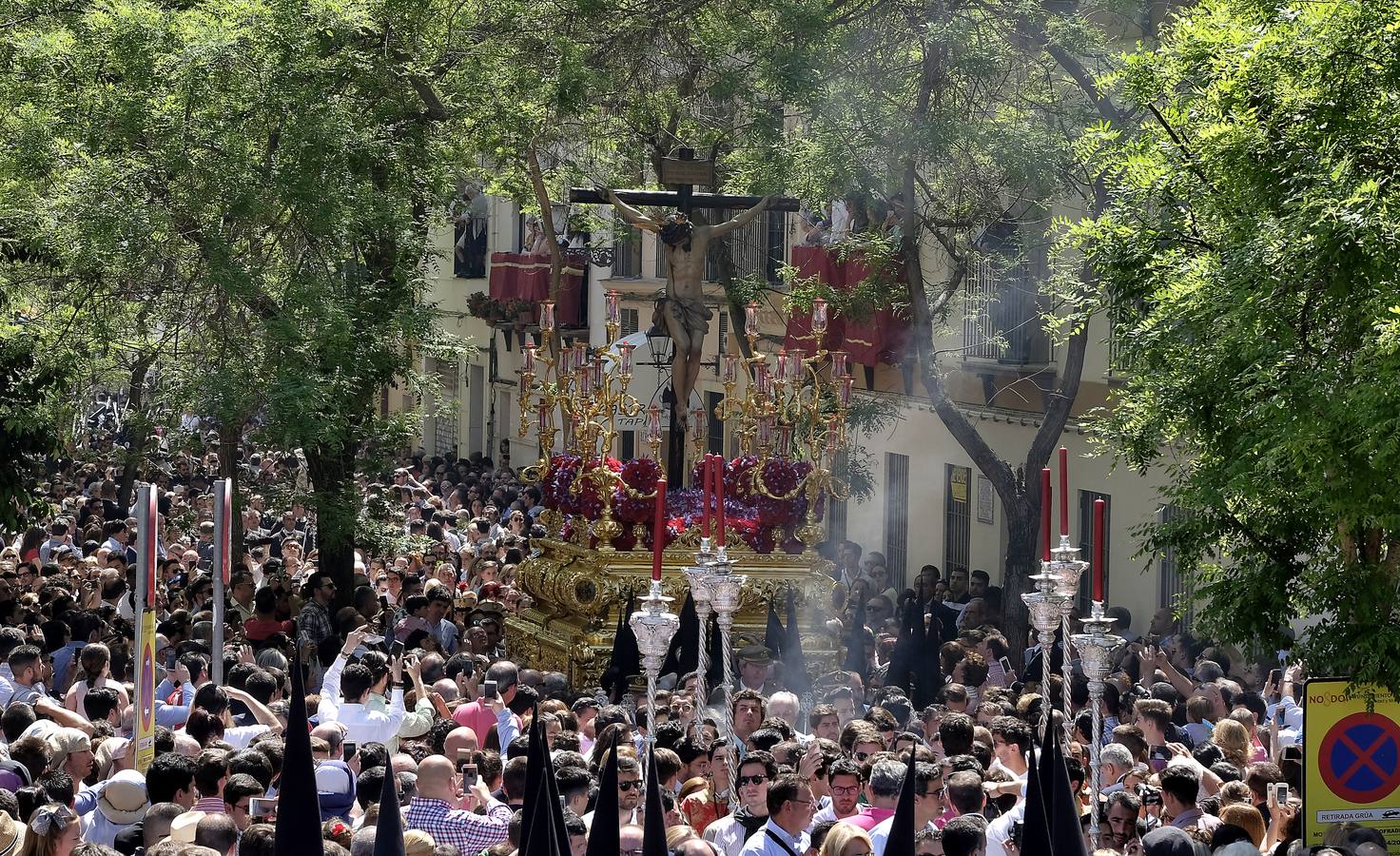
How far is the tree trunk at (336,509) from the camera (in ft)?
57.6

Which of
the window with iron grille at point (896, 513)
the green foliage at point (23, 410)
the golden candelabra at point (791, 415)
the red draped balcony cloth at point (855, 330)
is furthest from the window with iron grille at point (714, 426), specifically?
the green foliage at point (23, 410)

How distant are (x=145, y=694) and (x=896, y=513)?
1870 cm

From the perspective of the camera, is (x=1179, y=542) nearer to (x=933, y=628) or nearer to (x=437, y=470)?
(x=933, y=628)

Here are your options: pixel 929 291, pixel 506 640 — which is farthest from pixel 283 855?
pixel 929 291

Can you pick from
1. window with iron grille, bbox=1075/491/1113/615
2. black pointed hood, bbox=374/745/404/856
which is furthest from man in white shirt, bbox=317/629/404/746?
window with iron grille, bbox=1075/491/1113/615

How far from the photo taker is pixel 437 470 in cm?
3512

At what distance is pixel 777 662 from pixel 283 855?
791 cm

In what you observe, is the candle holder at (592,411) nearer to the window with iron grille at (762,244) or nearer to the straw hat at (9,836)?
the straw hat at (9,836)

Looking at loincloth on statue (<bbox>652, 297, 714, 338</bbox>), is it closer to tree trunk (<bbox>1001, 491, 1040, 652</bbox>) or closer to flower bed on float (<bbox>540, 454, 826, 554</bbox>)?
flower bed on float (<bbox>540, 454, 826, 554</bbox>)

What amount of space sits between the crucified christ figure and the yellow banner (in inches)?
296

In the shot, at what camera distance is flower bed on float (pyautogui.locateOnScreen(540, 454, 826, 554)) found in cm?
1473

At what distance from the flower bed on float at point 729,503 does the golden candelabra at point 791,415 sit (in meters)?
0.04

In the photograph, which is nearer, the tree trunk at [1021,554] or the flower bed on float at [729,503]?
the flower bed on float at [729,503]

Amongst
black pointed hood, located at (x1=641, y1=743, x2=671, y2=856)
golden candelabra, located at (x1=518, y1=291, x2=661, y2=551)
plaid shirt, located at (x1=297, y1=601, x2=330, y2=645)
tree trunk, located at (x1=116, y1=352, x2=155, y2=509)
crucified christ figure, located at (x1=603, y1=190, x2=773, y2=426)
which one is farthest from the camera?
tree trunk, located at (x1=116, y1=352, x2=155, y2=509)
